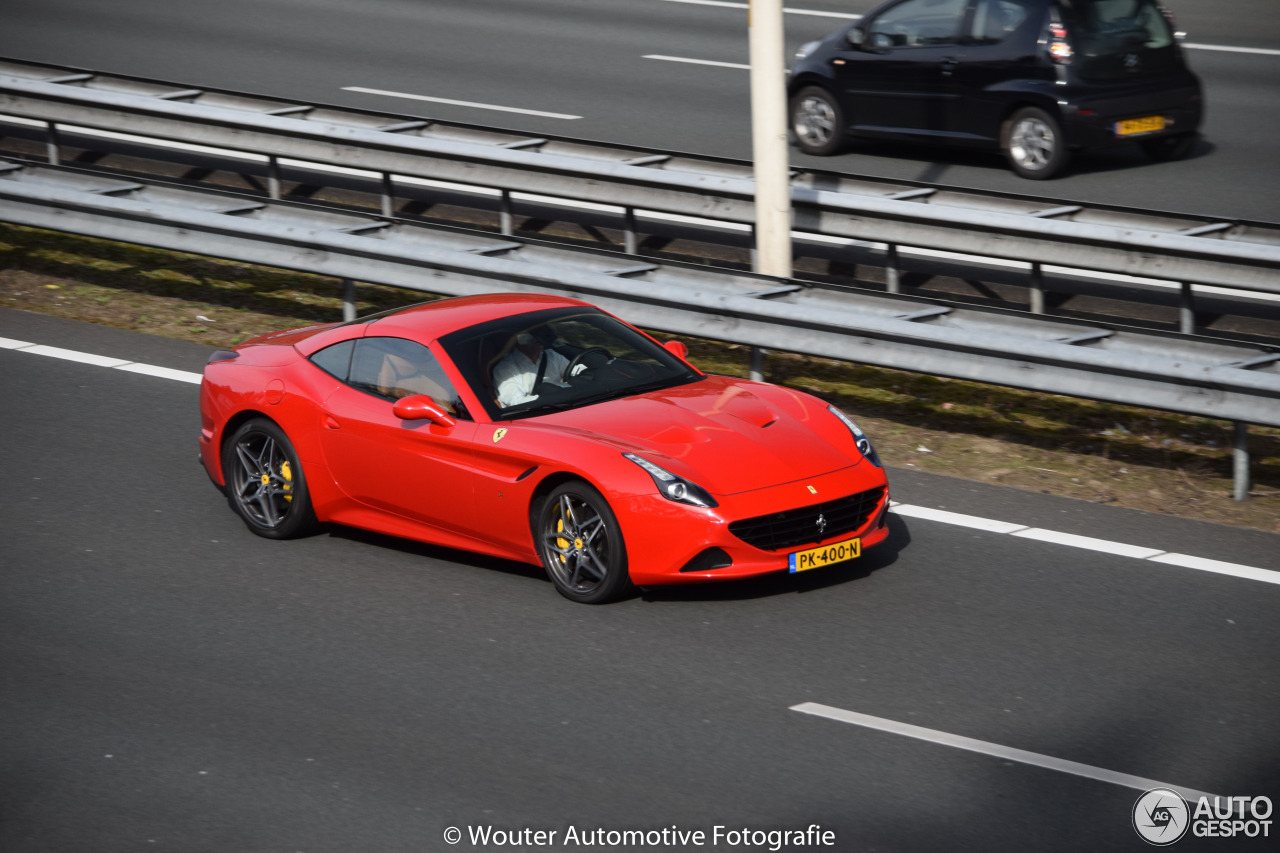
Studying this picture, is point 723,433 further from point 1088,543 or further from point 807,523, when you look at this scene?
point 1088,543

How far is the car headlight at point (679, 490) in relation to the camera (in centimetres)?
753

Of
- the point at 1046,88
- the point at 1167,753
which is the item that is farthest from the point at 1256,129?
the point at 1167,753

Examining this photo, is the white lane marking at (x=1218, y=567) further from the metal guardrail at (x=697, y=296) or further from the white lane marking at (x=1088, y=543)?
the metal guardrail at (x=697, y=296)

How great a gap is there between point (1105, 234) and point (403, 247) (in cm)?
497

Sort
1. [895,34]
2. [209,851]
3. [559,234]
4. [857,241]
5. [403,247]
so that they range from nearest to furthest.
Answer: [209,851], [403,247], [857,241], [559,234], [895,34]

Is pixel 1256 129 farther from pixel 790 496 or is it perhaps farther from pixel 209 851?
pixel 209 851

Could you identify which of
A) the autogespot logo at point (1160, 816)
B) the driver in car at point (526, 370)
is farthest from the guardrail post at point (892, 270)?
the autogespot logo at point (1160, 816)

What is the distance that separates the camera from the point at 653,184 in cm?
1248

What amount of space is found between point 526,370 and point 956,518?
2600 mm

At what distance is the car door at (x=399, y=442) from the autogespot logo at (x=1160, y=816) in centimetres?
373

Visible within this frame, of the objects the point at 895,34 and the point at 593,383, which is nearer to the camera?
the point at 593,383

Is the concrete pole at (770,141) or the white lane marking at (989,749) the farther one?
the concrete pole at (770,141)

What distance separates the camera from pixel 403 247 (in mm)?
11875

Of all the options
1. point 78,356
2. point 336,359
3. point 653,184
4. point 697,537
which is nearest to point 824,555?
point 697,537
